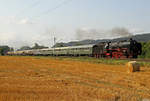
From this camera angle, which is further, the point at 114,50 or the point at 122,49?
the point at 114,50

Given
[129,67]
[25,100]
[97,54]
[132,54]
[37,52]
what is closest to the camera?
[25,100]

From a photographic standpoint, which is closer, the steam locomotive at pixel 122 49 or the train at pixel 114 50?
the steam locomotive at pixel 122 49

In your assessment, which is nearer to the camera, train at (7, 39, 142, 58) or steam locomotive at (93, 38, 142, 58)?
steam locomotive at (93, 38, 142, 58)

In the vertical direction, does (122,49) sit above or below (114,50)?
above

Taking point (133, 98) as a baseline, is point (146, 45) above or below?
above

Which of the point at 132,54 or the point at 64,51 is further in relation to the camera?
the point at 64,51

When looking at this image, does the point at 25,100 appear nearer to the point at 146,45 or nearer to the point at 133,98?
the point at 133,98

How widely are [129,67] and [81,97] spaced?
12.5m

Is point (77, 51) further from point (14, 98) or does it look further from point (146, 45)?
point (14, 98)

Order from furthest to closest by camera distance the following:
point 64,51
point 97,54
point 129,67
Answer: point 64,51
point 97,54
point 129,67

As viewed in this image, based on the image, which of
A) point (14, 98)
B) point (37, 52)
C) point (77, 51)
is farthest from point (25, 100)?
point (37, 52)

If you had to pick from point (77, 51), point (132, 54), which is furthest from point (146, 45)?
point (77, 51)

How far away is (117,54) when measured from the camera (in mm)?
43062

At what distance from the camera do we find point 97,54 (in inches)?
2000
